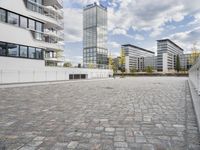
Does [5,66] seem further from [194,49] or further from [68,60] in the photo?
[194,49]

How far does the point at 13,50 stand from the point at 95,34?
58.2 m

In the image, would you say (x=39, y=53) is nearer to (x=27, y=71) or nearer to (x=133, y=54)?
(x=27, y=71)

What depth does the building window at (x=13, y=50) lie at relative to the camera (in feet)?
64.5

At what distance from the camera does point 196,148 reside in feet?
11.0

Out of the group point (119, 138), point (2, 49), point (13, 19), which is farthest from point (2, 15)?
point (119, 138)

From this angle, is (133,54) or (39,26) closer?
(39,26)

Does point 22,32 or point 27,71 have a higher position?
point 22,32

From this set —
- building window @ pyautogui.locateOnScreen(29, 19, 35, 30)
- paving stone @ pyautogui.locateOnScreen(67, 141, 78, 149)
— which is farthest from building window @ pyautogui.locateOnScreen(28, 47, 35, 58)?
paving stone @ pyautogui.locateOnScreen(67, 141, 78, 149)

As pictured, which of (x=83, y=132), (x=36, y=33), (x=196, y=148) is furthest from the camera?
(x=36, y=33)

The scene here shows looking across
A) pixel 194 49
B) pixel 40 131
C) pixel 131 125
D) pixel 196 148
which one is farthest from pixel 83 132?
pixel 194 49

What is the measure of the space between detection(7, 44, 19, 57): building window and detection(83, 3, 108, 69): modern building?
54709 millimetres

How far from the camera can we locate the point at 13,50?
20141 mm

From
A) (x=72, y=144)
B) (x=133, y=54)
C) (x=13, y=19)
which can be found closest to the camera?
(x=72, y=144)

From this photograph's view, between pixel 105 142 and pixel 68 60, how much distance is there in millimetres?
29878
